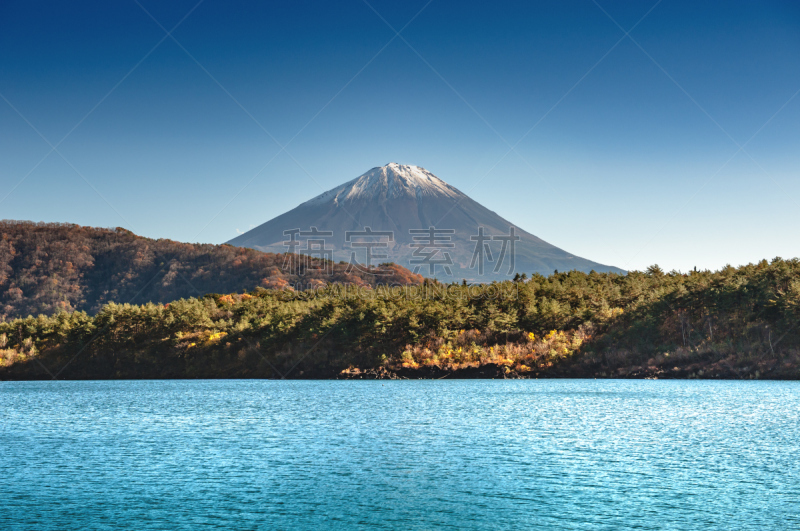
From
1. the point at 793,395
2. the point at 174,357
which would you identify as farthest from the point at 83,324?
the point at 793,395

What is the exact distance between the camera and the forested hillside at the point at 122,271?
11350 centimetres

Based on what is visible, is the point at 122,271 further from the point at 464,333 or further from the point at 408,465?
the point at 408,465

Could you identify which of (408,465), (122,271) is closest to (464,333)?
(408,465)

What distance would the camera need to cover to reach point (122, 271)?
125875 millimetres

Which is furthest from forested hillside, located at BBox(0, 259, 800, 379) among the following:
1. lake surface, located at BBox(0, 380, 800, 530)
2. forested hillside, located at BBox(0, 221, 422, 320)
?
forested hillside, located at BBox(0, 221, 422, 320)

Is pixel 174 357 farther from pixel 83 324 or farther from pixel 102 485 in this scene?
pixel 102 485

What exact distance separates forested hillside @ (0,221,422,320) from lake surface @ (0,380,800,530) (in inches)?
3354

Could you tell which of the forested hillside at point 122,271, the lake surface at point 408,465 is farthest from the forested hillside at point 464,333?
the forested hillside at point 122,271

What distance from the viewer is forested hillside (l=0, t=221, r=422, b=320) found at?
114 meters

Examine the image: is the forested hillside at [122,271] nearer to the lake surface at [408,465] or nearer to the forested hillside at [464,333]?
the forested hillside at [464,333]

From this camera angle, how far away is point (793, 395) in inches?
1399

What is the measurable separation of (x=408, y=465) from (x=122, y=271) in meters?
120

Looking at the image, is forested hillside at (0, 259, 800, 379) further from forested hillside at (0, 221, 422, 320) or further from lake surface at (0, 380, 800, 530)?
forested hillside at (0, 221, 422, 320)

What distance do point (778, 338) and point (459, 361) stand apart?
25216 millimetres
